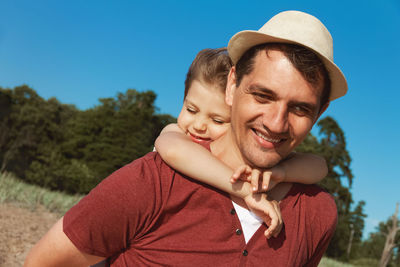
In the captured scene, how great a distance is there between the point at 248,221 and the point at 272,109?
65cm

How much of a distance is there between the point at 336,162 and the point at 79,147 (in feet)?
82.1

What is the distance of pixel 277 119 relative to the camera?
2082mm

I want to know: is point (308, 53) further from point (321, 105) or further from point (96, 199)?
point (96, 199)

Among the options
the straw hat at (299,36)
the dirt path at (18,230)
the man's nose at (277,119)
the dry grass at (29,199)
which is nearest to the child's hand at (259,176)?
the man's nose at (277,119)

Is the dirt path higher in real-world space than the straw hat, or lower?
lower

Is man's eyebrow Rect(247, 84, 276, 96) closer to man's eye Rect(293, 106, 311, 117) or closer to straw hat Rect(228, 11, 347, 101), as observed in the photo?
man's eye Rect(293, 106, 311, 117)

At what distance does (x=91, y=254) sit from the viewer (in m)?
1.85

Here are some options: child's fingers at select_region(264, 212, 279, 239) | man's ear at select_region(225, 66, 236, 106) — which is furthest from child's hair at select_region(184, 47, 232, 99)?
child's fingers at select_region(264, 212, 279, 239)

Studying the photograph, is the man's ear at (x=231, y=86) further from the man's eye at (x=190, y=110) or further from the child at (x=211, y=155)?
the man's eye at (x=190, y=110)

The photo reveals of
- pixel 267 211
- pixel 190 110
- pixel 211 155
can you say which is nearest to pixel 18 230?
pixel 190 110

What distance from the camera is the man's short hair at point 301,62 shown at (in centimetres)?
209

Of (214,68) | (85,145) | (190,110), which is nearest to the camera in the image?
(214,68)

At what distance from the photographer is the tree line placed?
33031mm

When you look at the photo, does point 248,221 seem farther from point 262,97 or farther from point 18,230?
point 18,230
